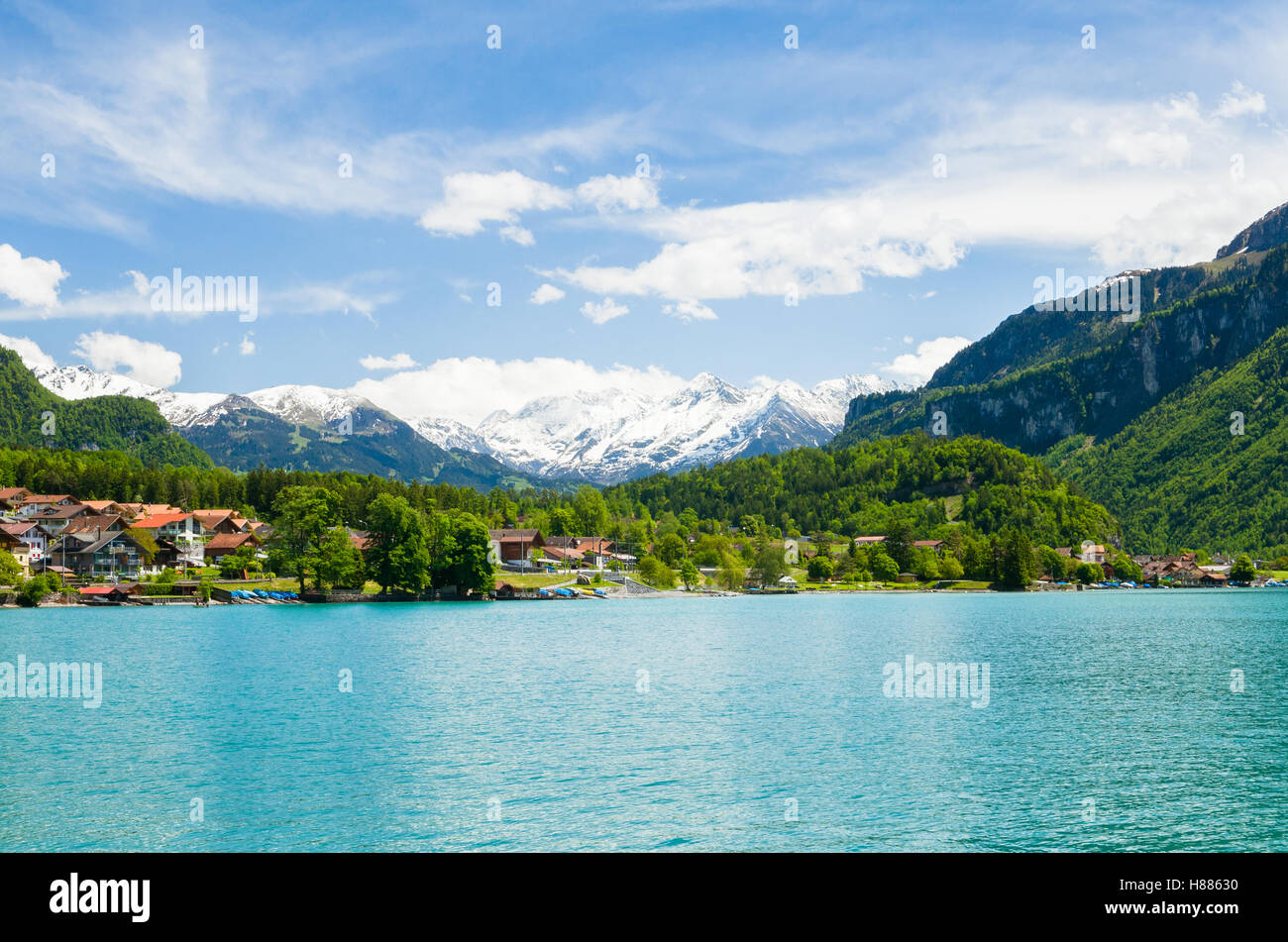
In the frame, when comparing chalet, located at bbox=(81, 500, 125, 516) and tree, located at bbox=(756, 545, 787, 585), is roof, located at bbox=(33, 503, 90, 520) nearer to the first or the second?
chalet, located at bbox=(81, 500, 125, 516)

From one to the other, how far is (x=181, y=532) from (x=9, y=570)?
45.9m

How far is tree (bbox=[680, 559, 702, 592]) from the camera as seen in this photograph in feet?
588

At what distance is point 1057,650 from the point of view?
73.4 meters

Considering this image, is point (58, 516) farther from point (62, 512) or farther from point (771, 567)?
point (771, 567)

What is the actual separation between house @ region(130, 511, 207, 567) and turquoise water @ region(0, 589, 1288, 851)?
86616mm

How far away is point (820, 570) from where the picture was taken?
197m

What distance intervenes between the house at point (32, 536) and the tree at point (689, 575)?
108000 millimetres

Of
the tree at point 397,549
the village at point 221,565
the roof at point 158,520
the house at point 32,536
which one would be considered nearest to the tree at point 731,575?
the village at point 221,565

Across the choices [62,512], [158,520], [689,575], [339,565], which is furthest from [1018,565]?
[62,512]

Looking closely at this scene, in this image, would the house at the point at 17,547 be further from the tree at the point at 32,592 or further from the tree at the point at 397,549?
the tree at the point at 397,549

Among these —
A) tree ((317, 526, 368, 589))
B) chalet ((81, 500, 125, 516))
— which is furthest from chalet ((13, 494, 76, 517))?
tree ((317, 526, 368, 589))

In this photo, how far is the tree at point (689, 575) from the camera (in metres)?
179
